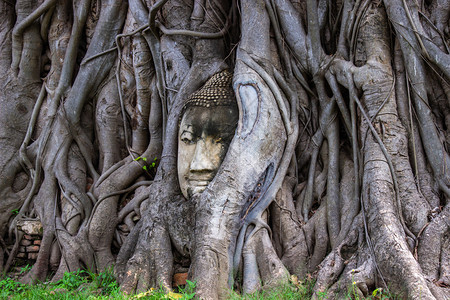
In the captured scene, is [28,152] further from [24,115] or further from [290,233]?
[290,233]

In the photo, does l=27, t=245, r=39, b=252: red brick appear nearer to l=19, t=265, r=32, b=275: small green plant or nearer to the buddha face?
l=19, t=265, r=32, b=275: small green plant

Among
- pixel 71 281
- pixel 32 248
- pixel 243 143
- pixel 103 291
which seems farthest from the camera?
pixel 32 248

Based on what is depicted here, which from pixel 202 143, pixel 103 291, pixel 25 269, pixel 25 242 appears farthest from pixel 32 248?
pixel 202 143

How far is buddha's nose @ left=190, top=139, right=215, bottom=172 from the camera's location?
3355 mm

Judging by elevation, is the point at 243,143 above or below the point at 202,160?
above

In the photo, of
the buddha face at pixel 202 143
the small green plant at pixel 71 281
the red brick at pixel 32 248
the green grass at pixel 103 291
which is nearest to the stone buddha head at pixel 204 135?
the buddha face at pixel 202 143

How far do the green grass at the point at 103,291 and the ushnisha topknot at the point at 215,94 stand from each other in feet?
4.81

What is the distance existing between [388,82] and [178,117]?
5.74 feet

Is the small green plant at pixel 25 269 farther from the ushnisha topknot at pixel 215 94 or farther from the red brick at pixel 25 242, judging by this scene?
the ushnisha topknot at pixel 215 94

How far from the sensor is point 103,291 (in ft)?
11.1

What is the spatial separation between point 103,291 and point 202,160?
50.9 inches

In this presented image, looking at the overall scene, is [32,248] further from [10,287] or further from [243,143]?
[243,143]

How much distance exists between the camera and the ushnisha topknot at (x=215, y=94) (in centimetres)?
357

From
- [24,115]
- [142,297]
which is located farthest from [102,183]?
[142,297]
